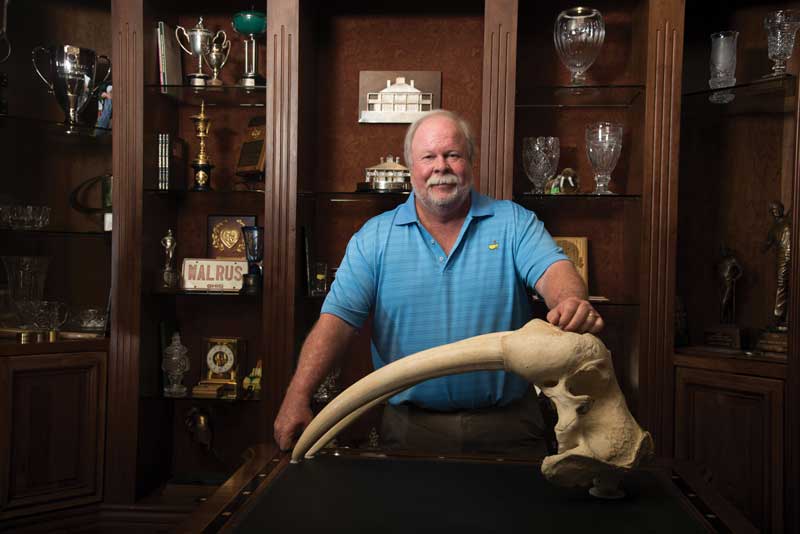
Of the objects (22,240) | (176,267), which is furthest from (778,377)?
(22,240)

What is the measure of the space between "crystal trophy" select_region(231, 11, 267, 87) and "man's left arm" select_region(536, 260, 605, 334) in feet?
5.68

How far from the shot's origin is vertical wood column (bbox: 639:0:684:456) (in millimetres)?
3014

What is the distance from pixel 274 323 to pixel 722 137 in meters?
2.12

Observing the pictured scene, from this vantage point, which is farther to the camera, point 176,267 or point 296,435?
point 176,267

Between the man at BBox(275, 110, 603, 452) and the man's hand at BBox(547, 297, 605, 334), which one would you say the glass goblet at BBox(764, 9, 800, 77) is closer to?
the man at BBox(275, 110, 603, 452)

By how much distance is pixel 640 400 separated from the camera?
3.04 m

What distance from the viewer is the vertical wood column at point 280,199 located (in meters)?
3.12

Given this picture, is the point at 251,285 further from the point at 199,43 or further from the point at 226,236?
the point at 199,43

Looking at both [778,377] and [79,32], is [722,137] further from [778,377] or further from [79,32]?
[79,32]

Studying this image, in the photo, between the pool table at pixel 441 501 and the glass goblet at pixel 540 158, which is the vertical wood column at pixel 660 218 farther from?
the pool table at pixel 441 501

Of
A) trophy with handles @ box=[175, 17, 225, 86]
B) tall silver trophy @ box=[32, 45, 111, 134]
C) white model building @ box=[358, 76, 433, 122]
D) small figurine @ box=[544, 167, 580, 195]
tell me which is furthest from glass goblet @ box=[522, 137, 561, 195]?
tall silver trophy @ box=[32, 45, 111, 134]

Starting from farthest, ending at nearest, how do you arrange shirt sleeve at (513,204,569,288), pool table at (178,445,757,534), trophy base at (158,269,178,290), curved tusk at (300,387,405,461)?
trophy base at (158,269,178,290)
shirt sleeve at (513,204,569,288)
curved tusk at (300,387,405,461)
pool table at (178,445,757,534)

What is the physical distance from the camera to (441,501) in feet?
4.49

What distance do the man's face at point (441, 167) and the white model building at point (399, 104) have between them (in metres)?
1.01
